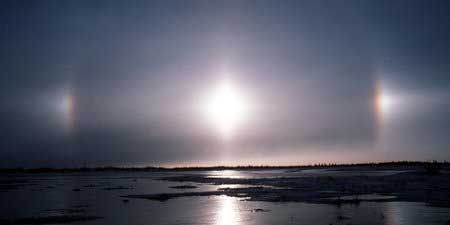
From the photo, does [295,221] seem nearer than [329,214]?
Yes

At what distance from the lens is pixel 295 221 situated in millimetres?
18766

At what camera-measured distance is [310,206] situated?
80.1ft

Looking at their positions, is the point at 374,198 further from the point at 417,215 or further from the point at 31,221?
the point at 31,221

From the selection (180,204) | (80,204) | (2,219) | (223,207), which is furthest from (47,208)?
(223,207)

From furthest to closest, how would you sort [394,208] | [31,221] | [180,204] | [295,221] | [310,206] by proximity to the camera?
[180,204]
[310,206]
[394,208]
[31,221]
[295,221]

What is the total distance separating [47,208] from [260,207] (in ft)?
38.4

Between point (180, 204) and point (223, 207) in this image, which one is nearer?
point (223, 207)

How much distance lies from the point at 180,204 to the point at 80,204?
19.9 ft

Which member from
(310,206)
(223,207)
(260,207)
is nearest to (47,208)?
(223,207)

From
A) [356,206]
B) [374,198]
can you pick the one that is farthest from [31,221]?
[374,198]

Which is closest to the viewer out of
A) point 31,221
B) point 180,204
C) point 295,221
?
point 295,221

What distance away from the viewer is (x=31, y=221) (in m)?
20.3


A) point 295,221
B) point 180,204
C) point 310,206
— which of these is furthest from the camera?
point 180,204

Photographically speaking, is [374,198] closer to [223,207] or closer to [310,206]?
[310,206]
